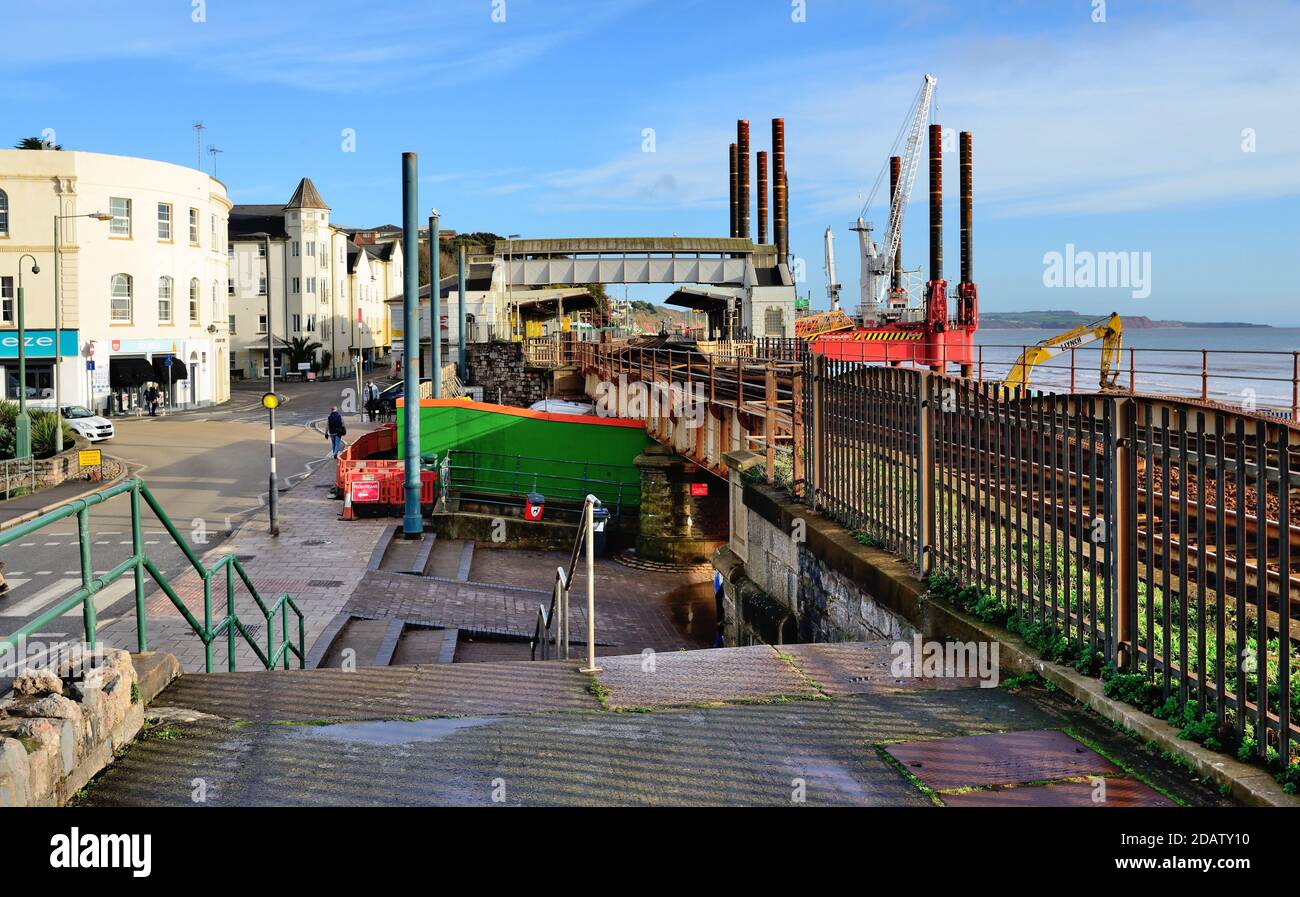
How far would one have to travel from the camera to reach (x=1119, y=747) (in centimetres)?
541

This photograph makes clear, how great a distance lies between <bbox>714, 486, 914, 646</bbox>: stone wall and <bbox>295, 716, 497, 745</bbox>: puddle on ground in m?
3.21

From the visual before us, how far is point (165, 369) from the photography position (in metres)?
50.8

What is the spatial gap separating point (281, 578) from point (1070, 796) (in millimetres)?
15028

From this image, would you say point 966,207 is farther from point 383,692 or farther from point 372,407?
point 383,692

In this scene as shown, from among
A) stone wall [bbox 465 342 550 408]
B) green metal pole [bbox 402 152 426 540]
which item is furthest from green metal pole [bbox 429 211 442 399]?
stone wall [bbox 465 342 550 408]

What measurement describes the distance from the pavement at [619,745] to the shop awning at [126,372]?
4684 centimetres

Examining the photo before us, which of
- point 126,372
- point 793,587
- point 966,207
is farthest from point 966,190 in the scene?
point 793,587

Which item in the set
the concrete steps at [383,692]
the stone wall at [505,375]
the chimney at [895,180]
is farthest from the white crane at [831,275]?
the concrete steps at [383,692]

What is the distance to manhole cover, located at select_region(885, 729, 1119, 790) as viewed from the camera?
5.09 metres

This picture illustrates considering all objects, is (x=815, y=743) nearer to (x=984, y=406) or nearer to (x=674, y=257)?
(x=984, y=406)

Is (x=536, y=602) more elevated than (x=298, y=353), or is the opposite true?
(x=298, y=353)

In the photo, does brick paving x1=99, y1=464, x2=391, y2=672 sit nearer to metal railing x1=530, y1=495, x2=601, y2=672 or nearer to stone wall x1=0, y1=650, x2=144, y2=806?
metal railing x1=530, y1=495, x2=601, y2=672

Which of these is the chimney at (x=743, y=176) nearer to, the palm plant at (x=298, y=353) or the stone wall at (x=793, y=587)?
the palm plant at (x=298, y=353)
